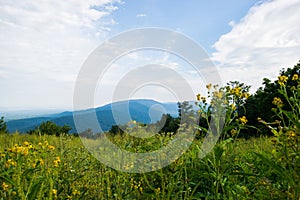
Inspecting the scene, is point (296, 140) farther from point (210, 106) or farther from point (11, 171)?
point (11, 171)

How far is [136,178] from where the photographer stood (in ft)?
8.80

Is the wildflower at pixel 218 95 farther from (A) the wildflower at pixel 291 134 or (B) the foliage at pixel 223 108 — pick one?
(A) the wildflower at pixel 291 134

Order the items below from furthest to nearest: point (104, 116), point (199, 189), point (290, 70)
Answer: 1. point (290, 70)
2. point (104, 116)
3. point (199, 189)

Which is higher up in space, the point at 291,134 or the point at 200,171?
the point at 291,134

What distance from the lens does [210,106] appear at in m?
2.14

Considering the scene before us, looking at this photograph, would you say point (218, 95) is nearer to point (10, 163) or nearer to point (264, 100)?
point (10, 163)

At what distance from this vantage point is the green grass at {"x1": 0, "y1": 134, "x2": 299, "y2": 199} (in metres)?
1.59

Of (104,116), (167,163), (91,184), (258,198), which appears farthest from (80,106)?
(258,198)

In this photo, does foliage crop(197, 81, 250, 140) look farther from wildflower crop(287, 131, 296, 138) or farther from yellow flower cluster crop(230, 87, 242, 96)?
wildflower crop(287, 131, 296, 138)

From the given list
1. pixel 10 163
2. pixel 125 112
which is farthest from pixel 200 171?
pixel 10 163

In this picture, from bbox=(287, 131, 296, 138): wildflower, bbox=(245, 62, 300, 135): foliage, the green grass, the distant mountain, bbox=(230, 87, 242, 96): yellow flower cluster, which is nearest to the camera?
bbox=(287, 131, 296, 138): wildflower

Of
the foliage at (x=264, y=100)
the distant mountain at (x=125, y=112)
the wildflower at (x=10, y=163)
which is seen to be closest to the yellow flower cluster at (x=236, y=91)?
the distant mountain at (x=125, y=112)

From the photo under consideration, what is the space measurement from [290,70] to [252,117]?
2.82 metres

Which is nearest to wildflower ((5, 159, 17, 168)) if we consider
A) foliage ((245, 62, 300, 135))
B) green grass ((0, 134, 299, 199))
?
green grass ((0, 134, 299, 199))
